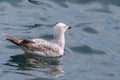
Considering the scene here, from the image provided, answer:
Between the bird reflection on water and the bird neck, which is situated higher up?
the bird neck

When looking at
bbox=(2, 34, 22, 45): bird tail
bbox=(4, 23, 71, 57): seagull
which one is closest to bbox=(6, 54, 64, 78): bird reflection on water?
bbox=(4, 23, 71, 57): seagull

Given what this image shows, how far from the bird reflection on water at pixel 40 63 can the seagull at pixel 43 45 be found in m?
0.11

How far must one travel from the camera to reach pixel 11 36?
1534 cm

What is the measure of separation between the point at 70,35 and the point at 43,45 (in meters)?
1.91

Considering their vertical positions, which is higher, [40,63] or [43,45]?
[43,45]

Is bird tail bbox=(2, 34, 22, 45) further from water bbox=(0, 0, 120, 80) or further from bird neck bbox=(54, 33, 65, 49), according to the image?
bird neck bbox=(54, 33, 65, 49)

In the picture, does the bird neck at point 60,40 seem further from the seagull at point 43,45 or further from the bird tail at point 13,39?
the bird tail at point 13,39

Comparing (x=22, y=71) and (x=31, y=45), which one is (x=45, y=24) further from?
(x=22, y=71)

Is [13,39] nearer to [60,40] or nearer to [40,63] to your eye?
[40,63]

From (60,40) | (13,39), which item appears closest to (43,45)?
(60,40)

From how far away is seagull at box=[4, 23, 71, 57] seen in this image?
599 inches

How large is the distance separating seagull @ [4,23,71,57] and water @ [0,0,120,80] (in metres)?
0.22

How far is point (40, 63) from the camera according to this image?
1483 cm

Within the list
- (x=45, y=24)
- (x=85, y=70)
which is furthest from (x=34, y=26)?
(x=85, y=70)
